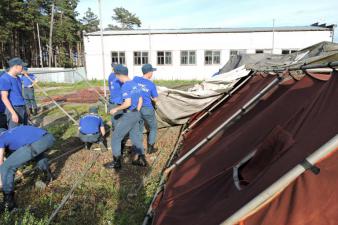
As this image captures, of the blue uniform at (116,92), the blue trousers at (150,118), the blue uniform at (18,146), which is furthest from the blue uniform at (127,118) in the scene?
the blue uniform at (116,92)

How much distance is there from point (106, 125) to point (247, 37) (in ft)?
65.6

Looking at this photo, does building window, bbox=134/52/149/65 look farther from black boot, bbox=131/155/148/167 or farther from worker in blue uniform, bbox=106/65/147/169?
black boot, bbox=131/155/148/167

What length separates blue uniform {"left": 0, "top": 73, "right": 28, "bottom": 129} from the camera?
17.9 ft

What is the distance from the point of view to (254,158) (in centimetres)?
267

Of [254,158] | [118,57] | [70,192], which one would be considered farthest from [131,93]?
[118,57]

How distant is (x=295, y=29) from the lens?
25.2 metres

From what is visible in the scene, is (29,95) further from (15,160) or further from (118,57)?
(118,57)

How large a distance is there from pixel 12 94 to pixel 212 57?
72.2 feet

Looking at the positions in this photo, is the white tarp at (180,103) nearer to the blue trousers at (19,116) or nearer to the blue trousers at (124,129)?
the blue trousers at (124,129)

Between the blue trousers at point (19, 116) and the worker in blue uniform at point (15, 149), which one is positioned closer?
the worker in blue uniform at point (15, 149)

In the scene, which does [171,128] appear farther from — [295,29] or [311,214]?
[295,29]

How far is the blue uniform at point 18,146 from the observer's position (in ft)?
12.6

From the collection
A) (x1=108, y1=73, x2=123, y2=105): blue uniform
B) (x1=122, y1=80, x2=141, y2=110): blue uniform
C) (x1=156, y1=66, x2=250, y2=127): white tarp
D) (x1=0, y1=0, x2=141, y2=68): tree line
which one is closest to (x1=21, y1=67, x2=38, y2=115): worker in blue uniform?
(x1=108, y1=73, x2=123, y2=105): blue uniform

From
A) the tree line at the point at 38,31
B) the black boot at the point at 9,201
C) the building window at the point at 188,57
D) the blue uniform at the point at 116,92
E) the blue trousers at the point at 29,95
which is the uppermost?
the tree line at the point at 38,31
